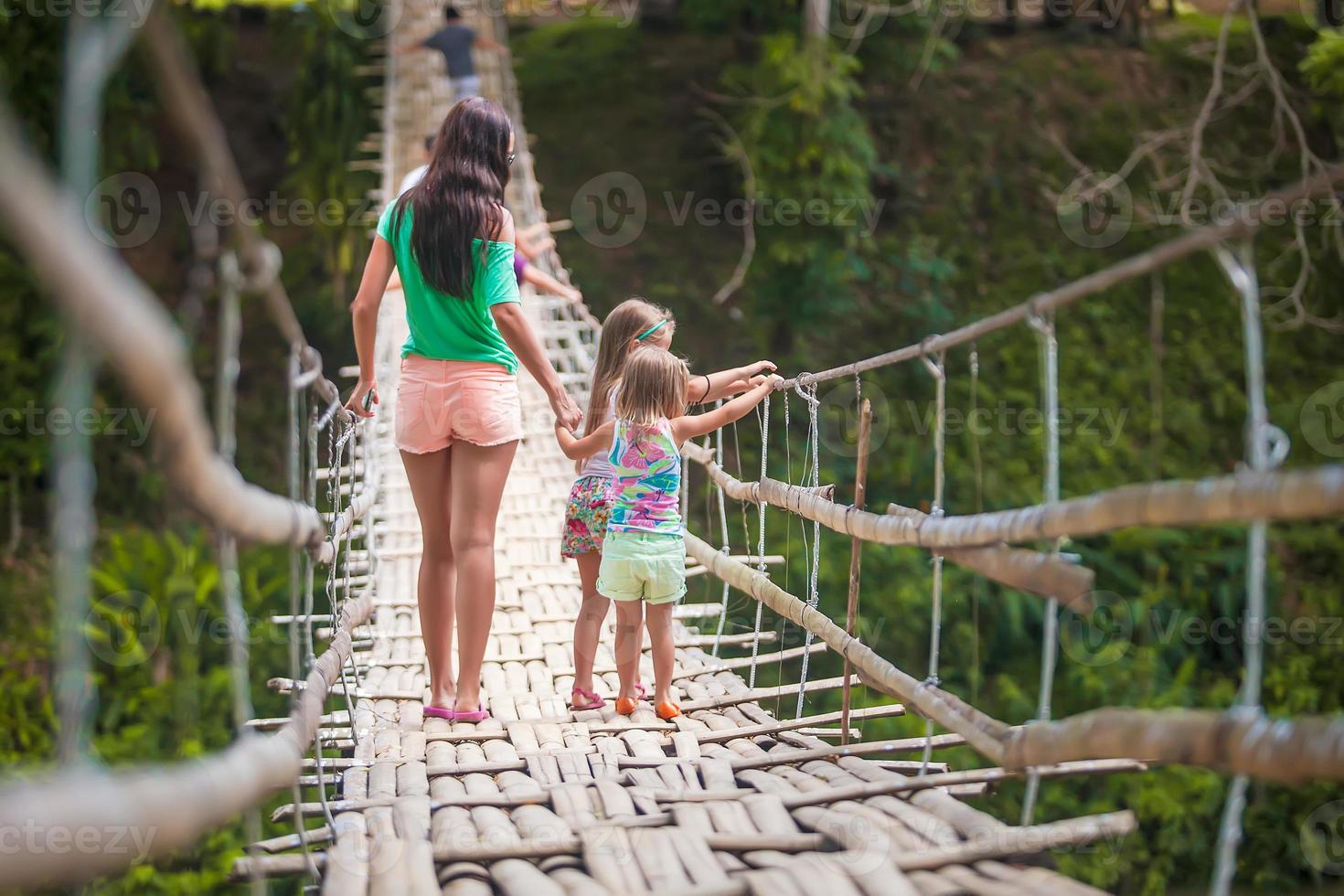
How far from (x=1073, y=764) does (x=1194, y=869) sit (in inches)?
237

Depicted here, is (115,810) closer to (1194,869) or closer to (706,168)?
(1194,869)

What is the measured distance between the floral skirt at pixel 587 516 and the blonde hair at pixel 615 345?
0.10 m

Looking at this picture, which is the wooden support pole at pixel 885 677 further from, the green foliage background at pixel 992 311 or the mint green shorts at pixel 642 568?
the green foliage background at pixel 992 311

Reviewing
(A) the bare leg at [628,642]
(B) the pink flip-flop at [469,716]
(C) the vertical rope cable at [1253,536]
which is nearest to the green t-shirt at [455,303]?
(A) the bare leg at [628,642]

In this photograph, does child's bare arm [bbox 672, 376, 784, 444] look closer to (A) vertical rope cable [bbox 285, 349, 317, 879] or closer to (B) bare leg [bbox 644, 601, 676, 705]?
(B) bare leg [bbox 644, 601, 676, 705]

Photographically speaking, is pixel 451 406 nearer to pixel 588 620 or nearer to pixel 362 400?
pixel 362 400

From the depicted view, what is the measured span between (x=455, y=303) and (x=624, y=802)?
0.90 m

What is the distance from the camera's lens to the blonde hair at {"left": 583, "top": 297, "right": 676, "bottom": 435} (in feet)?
7.70

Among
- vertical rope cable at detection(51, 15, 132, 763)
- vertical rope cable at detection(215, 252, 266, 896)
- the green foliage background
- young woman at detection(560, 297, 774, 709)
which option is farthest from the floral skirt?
the green foliage background

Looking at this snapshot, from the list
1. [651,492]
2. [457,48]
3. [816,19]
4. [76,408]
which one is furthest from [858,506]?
[816,19]

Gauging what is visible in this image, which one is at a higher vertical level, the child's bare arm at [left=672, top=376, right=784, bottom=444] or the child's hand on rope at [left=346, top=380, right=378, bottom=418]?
the child's hand on rope at [left=346, top=380, right=378, bottom=418]

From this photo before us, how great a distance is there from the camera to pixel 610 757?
1.96 meters

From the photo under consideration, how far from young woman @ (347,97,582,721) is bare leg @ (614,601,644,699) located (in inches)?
9.3

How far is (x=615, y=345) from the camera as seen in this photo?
2377 mm
